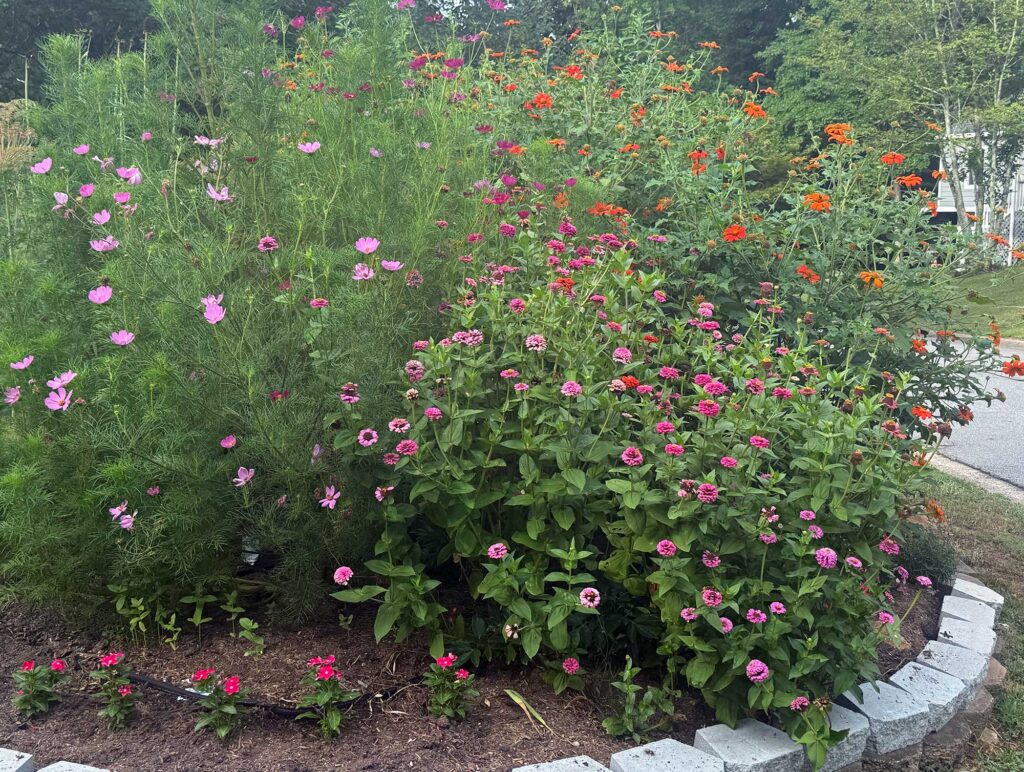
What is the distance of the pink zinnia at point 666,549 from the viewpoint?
Answer: 2.32m

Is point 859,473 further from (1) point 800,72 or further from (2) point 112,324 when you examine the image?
(1) point 800,72

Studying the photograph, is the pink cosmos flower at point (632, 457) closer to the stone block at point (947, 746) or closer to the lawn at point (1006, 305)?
the stone block at point (947, 746)

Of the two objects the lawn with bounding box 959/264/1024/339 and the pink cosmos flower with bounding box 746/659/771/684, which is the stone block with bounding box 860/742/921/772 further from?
the lawn with bounding box 959/264/1024/339

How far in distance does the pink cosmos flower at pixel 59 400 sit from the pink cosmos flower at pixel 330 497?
0.74m

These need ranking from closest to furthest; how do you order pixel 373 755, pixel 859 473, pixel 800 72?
pixel 373 755 → pixel 859 473 → pixel 800 72

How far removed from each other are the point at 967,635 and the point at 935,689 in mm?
481

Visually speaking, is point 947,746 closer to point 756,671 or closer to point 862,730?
point 862,730

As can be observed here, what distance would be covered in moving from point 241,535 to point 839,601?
5.79ft

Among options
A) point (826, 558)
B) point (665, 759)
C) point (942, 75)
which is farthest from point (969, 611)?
point (942, 75)

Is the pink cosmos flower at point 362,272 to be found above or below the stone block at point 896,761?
above

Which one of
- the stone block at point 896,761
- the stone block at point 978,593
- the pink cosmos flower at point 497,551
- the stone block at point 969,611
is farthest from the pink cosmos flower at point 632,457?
the stone block at point 978,593

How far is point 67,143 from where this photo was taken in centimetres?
362

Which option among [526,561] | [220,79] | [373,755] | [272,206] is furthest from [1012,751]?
[220,79]

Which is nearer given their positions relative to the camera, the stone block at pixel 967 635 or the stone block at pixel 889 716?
the stone block at pixel 889 716
